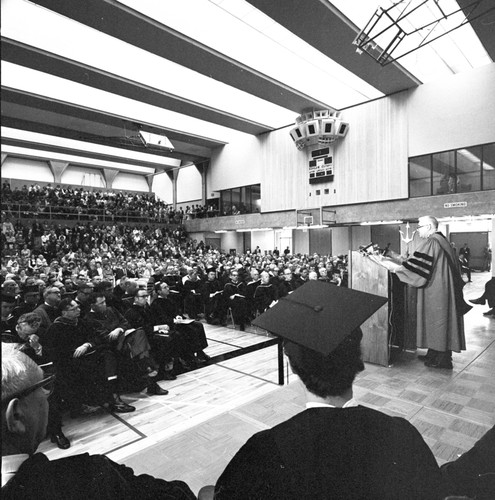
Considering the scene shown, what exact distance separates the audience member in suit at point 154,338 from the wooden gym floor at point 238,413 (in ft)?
0.68

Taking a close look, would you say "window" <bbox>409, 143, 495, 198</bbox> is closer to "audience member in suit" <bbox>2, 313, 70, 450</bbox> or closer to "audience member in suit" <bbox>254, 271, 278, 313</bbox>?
"audience member in suit" <bbox>254, 271, 278, 313</bbox>

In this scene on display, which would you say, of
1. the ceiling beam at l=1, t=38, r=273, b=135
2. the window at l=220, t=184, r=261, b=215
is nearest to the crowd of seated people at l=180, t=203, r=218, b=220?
the window at l=220, t=184, r=261, b=215

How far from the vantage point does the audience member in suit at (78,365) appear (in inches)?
153

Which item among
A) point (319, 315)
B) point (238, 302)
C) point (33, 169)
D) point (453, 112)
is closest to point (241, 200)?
point (453, 112)

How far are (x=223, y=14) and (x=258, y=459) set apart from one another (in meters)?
12.5

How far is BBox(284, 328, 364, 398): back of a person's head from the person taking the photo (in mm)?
1271

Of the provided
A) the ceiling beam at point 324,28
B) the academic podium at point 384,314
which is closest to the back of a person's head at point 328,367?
the academic podium at point 384,314

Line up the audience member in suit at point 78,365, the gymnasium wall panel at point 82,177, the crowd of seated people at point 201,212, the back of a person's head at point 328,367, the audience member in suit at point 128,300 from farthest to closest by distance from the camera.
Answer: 1. the gymnasium wall panel at point 82,177
2. the crowd of seated people at point 201,212
3. the audience member in suit at point 128,300
4. the audience member in suit at point 78,365
5. the back of a person's head at point 328,367

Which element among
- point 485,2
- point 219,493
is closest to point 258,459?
point 219,493

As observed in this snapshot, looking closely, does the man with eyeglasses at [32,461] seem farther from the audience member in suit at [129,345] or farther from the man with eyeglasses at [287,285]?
the man with eyeglasses at [287,285]

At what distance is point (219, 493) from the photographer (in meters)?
1.07

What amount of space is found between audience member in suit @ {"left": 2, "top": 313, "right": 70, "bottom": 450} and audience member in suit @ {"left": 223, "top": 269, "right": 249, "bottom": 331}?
16.9 feet

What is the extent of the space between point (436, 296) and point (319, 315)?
324cm

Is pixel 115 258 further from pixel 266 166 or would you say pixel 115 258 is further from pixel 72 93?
pixel 266 166
